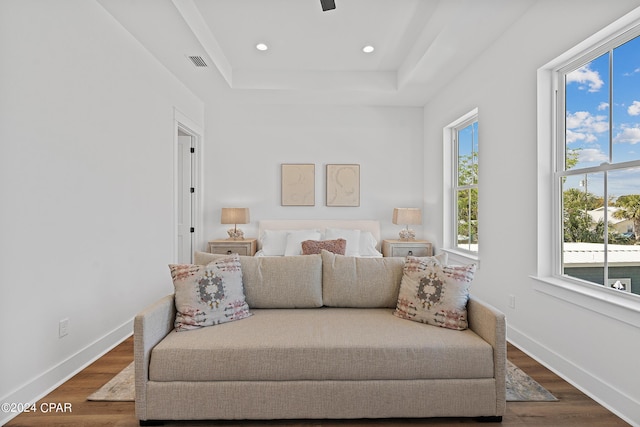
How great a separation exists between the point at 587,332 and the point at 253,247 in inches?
148

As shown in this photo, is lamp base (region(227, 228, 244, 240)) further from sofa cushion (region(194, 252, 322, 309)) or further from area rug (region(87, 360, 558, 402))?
area rug (region(87, 360, 558, 402))

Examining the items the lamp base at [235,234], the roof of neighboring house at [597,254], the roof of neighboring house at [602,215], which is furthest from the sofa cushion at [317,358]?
the lamp base at [235,234]

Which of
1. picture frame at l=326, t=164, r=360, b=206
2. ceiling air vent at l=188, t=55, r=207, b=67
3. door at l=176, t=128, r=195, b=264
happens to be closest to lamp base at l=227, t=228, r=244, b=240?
door at l=176, t=128, r=195, b=264

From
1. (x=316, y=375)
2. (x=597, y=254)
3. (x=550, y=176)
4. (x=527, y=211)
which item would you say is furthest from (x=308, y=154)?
(x=316, y=375)

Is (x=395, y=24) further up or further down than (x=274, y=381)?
further up

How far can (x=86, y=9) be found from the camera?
2.64 metres

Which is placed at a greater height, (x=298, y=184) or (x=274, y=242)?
(x=298, y=184)

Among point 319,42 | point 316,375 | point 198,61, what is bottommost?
point 316,375

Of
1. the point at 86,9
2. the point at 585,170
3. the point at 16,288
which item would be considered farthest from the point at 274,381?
the point at 86,9

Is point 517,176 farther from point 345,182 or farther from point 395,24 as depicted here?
point 345,182

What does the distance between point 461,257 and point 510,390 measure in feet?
6.56

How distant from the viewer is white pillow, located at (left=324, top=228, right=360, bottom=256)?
485 cm

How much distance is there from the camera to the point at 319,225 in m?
5.30

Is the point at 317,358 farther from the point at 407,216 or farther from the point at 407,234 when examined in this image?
the point at 407,234
